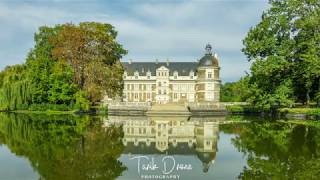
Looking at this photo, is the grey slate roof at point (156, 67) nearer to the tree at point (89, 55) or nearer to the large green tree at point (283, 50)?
the tree at point (89, 55)

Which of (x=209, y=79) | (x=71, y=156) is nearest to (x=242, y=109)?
(x=209, y=79)

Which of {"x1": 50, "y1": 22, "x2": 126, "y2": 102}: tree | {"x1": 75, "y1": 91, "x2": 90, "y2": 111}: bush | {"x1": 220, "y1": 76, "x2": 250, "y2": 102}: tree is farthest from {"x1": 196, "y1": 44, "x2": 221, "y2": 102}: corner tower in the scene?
{"x1": 75, "y1": 91, "x2": 90, "y2": 111}: bush

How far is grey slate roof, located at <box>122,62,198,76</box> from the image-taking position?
248 feet

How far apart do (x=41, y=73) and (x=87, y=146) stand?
110 ft

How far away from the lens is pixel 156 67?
76375 millimetres

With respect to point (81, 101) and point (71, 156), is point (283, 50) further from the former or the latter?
point (71, 156)

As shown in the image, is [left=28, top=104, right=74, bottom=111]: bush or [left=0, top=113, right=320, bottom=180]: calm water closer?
[left=0, top=113, right=320, bottom=180]: calm water

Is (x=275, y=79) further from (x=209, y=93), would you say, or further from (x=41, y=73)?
(x=209, y=93)

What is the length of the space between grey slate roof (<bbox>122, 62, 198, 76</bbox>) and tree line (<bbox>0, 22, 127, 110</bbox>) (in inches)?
1121

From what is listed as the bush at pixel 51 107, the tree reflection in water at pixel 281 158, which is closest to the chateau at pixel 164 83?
the bush at pixel 51 107

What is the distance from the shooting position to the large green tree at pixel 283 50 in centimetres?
3409

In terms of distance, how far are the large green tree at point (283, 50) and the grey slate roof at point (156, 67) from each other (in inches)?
1429

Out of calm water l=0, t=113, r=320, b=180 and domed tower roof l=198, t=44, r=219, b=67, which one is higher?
domed tower roof l=198, t=44, r=219, b=67

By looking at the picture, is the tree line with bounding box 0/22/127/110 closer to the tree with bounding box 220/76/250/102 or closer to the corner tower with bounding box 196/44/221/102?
the corner tower with bounding box 196/44/221/102
